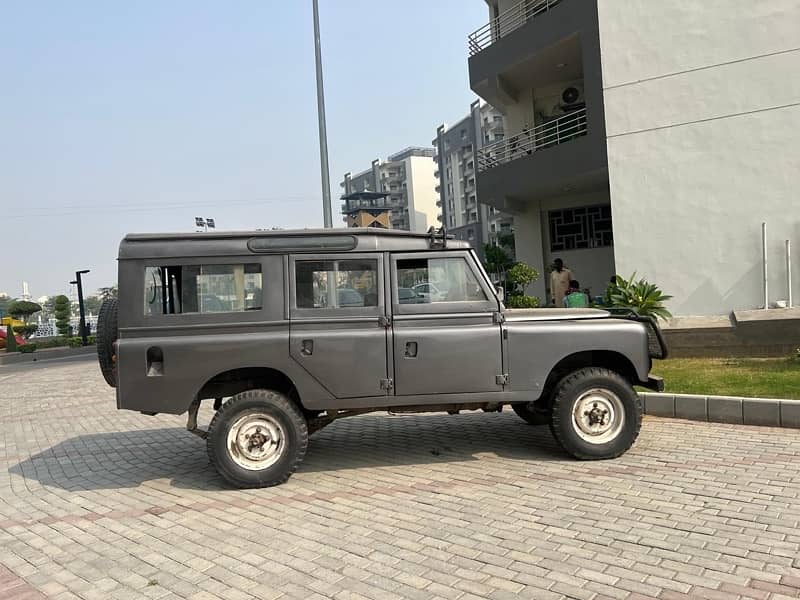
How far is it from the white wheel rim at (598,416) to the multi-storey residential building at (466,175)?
66000mm

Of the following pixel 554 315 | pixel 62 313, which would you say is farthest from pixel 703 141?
pixel 62 313

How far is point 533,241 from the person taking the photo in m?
18.6

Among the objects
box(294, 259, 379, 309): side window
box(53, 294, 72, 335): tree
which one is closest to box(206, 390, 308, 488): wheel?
box(294, 259, 379, 309): side window

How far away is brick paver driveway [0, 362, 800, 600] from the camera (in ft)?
11.2

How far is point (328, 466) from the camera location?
5941 millimetres

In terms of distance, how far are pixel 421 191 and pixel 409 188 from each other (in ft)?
7.59

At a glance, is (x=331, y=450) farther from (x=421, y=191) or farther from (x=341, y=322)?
(x=421, y=191)

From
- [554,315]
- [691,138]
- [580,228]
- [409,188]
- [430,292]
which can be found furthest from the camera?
[409,188]

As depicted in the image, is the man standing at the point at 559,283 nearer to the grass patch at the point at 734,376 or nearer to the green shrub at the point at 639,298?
the green shrub at the point at 639,298

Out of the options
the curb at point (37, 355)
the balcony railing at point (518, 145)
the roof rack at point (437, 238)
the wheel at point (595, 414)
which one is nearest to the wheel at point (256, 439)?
the roof rack at point (437, 238)

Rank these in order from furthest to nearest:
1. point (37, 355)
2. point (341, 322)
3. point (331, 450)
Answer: point (37, 355), point (331, 450), point (341, 322)

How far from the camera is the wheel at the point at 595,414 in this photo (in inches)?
216

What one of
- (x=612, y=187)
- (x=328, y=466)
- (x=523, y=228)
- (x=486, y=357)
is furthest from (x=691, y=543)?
(x=523, y=228)

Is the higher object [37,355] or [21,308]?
[21,308]
